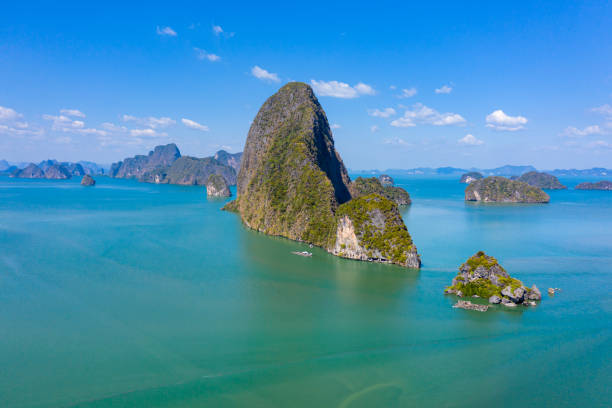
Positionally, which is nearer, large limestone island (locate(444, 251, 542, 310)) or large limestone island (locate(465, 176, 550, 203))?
large limestone island (locate(444, 251, 542, 310))

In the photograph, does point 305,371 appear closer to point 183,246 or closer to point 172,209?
point 183,246

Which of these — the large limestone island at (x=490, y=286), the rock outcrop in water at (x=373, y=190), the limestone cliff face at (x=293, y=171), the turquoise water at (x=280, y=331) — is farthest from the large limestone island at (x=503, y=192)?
the large limestone island at (x=490, y=286)

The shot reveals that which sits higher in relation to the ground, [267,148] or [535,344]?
[267,148]

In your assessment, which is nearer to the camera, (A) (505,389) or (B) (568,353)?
(A) (505,389)

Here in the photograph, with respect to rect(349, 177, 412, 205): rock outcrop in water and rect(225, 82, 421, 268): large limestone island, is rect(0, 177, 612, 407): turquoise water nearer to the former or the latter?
rect(225, 82, 421, 268): large limestone island

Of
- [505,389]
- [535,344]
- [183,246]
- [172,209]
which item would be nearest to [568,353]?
[535,344]

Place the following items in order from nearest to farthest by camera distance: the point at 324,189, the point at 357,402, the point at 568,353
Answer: the point at 357,402 < the point at 568,353 < the point at 324,189

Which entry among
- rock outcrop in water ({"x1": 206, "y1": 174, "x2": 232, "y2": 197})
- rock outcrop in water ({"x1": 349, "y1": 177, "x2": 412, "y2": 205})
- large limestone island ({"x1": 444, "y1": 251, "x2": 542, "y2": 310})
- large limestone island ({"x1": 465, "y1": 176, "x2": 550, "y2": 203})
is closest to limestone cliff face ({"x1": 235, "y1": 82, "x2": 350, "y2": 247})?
rock outcrop in water ({"x1": 349, "y1": 177, "x2": 412, "y2": 205})
